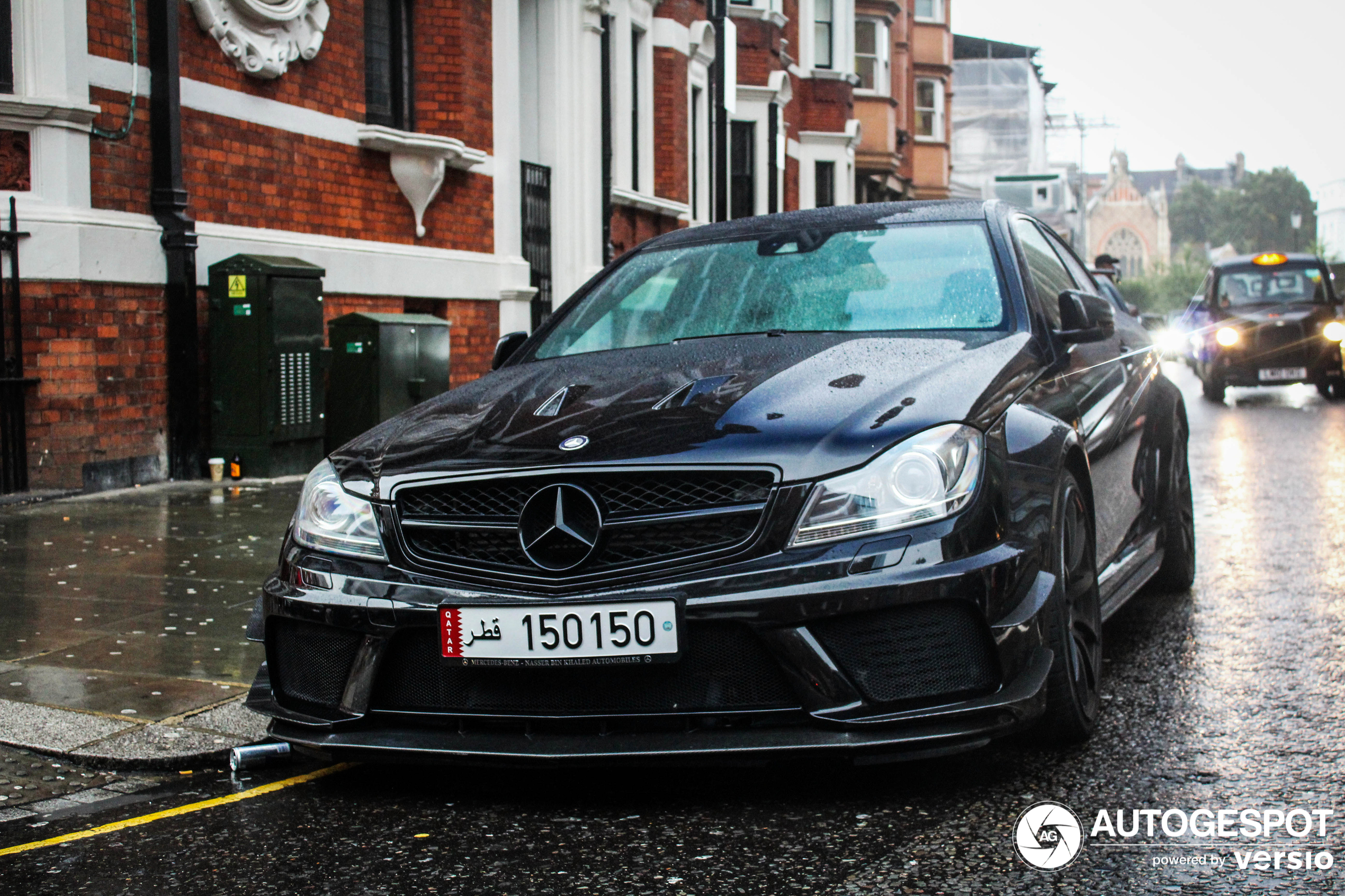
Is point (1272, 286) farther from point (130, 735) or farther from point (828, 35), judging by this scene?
point (130, 735)

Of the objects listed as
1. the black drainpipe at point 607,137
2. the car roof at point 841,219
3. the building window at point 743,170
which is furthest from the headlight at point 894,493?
the building window at point 743,170

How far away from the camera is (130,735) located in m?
4.58

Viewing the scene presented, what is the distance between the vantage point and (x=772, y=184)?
28906mm

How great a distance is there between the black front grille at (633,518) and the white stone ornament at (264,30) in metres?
8.83

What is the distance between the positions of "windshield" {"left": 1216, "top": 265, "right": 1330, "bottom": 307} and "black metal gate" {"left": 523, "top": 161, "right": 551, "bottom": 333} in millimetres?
10849

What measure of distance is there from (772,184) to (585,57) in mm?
→ 10061

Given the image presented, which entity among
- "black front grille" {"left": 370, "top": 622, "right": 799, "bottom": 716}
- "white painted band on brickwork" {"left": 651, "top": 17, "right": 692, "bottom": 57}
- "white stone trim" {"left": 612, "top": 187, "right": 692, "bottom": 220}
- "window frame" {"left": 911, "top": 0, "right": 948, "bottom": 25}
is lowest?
"black front grille" {"left": 370, "top": 622, "right": 799, "bottom": 716}

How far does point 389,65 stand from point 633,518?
1214cm

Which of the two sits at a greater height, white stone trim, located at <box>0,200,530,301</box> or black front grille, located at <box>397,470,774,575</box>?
white stone trim, located at <box>0,200,530,301</box>

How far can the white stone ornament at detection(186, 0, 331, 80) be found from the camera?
1173 cm

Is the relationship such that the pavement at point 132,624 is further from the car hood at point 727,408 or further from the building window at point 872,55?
the building window at point 872,55

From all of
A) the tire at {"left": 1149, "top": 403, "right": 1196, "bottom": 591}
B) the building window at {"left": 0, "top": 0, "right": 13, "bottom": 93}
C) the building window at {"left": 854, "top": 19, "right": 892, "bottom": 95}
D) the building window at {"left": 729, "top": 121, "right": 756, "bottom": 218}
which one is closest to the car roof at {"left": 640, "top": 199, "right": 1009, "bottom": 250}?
the tire at {"left": 1149, "top": 403, "right": 1196, "bottom": 591}

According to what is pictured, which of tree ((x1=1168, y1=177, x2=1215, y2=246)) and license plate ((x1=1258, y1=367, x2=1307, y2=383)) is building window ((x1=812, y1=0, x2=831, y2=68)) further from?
tree ((x1=1168, y1=177, x2=1215, y2=246))

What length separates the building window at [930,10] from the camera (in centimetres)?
5284
